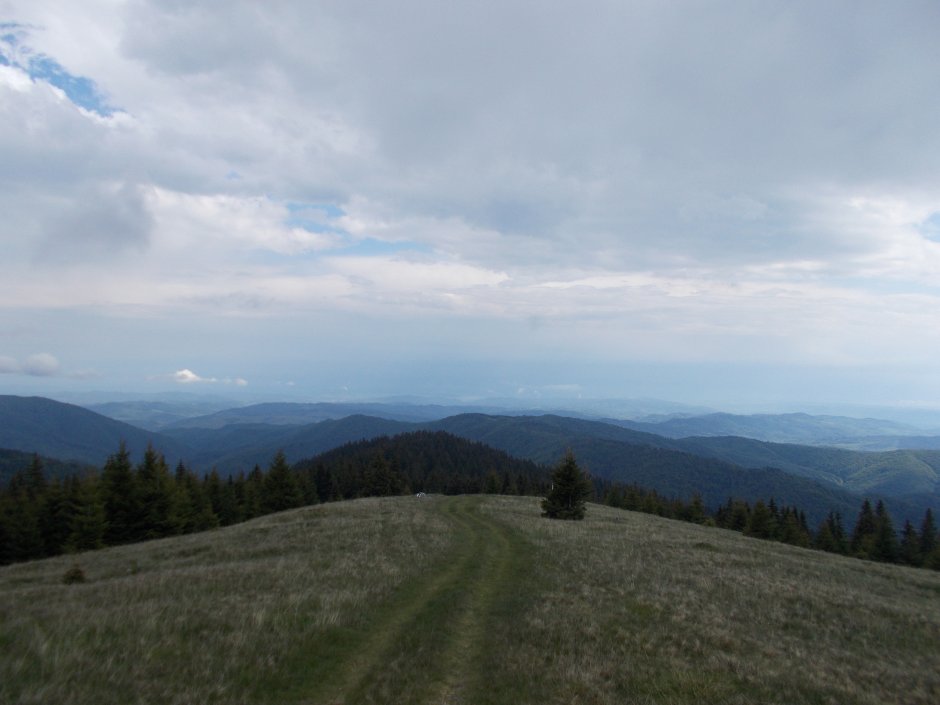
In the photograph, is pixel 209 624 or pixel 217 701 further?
pixel 209 624

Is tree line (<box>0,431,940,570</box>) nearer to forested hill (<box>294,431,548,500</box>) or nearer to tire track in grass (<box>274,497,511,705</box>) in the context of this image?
forested hill (<box>294,431,548,500</box>)

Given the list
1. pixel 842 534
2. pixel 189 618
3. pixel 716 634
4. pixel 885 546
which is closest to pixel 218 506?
pixel 189 618

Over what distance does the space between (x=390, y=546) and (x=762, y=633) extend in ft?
53.3

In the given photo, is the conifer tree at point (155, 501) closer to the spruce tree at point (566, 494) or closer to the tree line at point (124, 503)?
the tree line at point (124, 503)

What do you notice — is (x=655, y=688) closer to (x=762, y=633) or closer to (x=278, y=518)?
(x=762, y=633)

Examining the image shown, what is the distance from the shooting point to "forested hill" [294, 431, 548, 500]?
90.3m

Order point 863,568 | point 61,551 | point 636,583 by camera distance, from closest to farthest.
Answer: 1. point 636,583
2. point 863,568
3. point 61,551

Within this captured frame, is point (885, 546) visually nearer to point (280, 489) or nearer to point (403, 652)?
point (403, 652)

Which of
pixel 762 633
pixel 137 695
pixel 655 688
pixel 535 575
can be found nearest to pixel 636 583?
pixel 535 575

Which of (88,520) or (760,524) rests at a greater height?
(88,520)

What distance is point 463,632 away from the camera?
1298 centimetres

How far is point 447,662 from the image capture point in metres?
11.0

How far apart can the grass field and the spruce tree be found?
1908cm

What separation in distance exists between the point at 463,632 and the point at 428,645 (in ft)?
4.92
